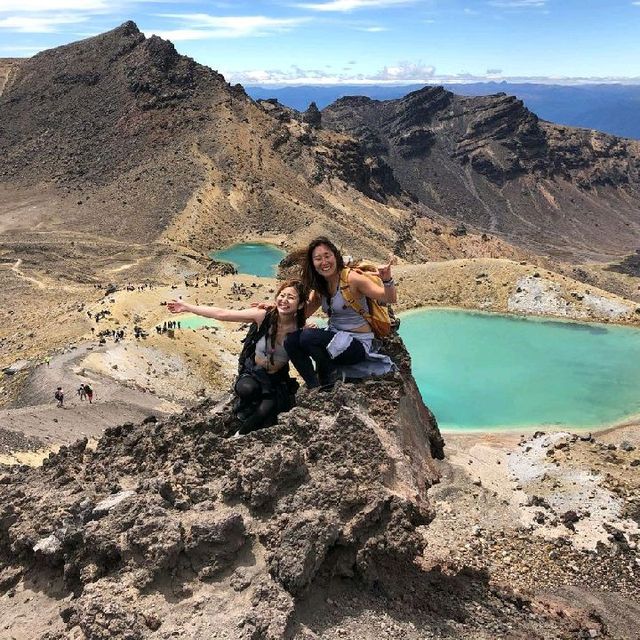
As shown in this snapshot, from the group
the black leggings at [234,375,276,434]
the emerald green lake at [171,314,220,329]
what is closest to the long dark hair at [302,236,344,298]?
the black leggings at [234,375,276,434]

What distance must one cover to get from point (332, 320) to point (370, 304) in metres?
0.74

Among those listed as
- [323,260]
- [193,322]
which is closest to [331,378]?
[323,260]

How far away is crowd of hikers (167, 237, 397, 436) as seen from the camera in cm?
1030

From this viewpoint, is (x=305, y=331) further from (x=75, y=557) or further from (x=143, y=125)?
(x=143, y=125)

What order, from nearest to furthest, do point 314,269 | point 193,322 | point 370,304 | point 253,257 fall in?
point 314,269
point 370,304
point 193,322
point 253,257

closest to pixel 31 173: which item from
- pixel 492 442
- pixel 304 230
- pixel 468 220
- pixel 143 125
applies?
pixel 143 125

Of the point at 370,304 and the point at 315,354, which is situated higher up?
the point at 370,304

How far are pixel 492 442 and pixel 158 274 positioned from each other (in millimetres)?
40929

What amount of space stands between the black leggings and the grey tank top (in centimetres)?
163

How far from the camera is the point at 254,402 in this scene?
11.2 meters

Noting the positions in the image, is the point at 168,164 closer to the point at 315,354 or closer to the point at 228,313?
the point at 228,313

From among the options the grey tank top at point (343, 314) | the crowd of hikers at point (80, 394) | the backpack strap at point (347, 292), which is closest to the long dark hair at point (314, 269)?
the backpack strap at point (347, 292)

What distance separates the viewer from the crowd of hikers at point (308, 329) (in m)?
10.3

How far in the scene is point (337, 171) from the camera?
107000mm
